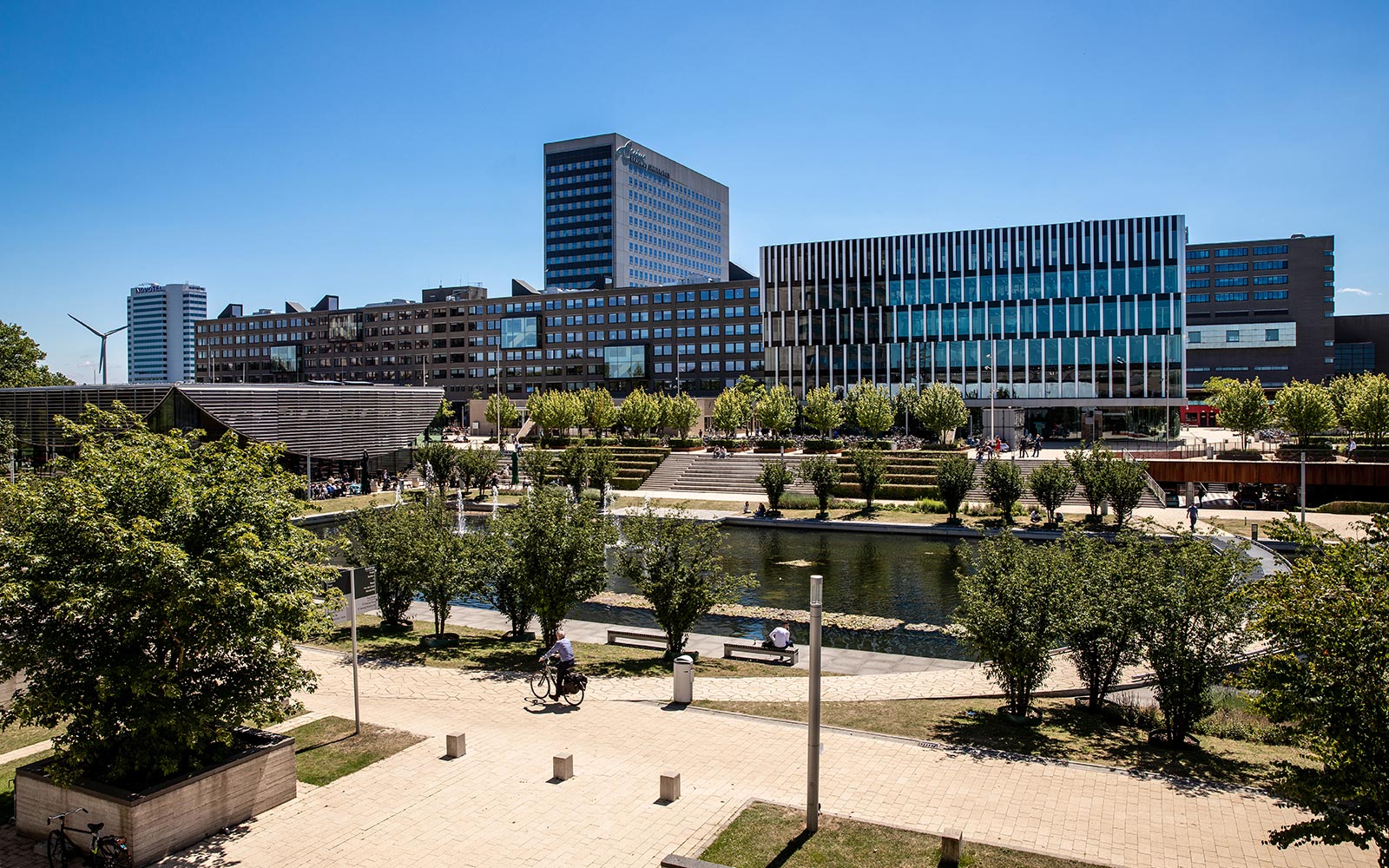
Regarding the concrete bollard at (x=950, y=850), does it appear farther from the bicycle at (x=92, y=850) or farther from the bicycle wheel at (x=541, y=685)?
the bicycle at (x=92, y=850)

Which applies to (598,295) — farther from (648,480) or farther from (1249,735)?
(1249,735)

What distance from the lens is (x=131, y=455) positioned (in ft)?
38.9

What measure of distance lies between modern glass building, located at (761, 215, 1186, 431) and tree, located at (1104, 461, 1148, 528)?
3993 centimetres

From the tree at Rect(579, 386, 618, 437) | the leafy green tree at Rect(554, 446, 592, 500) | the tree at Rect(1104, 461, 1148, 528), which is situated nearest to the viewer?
the tree at Rect(1104, 461, 1148, 528)

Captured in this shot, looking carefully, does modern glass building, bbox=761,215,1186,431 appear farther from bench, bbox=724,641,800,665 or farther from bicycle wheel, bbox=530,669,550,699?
bicycle wheel, bbox=530,669,550,699

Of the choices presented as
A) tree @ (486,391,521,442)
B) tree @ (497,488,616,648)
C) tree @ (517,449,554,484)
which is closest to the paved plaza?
tree @ (497,488,616,648)

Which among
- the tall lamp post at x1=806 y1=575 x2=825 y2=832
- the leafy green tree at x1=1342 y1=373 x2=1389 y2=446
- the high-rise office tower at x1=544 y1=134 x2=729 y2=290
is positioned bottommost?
the tall lamp post at x1=806 y1=575 x2=825 y2=832

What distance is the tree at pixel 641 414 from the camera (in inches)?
3204

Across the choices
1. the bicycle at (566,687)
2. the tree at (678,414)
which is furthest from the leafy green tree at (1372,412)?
the bicycle at (566,687)

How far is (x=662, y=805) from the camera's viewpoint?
12016 mm

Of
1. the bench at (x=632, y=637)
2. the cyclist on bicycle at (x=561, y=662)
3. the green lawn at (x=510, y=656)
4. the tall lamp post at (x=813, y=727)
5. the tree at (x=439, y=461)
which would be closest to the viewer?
the tall lamp post at (x=813, y=727)

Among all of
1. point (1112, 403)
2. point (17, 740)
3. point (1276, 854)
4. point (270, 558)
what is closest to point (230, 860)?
point (270, 558)

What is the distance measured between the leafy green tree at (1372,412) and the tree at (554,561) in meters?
58.7

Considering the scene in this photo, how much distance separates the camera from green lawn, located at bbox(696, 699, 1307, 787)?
13.9m
